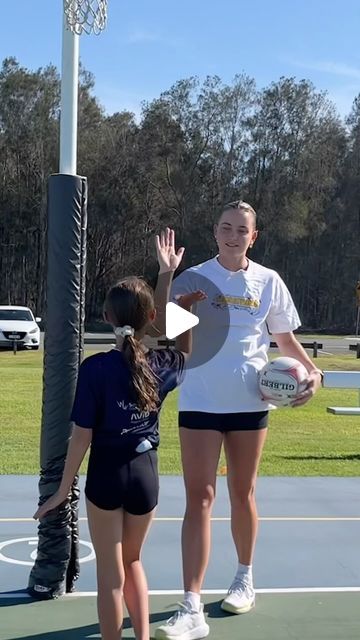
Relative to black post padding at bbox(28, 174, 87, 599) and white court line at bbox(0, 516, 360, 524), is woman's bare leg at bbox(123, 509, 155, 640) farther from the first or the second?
white court line at bbox(0, 516, 360, 524)

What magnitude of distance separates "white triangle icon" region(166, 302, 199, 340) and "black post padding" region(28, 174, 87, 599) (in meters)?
0.82

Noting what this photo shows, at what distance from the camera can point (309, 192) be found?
160 feet

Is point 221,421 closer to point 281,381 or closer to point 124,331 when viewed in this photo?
point 281,381

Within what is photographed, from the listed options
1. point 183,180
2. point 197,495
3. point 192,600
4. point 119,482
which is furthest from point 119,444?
point 183,180

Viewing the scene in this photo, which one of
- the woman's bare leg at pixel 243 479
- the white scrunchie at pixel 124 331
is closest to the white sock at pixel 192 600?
the woman's bare leg at pixel 243 479

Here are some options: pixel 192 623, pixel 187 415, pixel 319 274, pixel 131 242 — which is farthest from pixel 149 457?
pixel 319 274

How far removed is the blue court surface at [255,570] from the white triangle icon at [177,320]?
1385mm

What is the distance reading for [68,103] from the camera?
4160 mm

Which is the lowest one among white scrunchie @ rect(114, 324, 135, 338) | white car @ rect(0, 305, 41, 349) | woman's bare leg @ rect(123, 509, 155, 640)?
white car @ rect(0, 305, 41, 349)

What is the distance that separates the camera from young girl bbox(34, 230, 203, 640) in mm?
3080

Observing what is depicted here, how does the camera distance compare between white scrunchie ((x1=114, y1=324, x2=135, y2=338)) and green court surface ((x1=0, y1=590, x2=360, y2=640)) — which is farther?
green court surface ((x1=0, y1=590, x2=360, y2=640))

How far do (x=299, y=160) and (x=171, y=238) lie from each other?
46741 millimetres

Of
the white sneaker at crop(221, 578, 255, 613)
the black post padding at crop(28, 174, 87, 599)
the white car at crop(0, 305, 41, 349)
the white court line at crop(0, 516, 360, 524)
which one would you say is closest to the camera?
the white sneaker at crop(221, 578, 255, 613)
